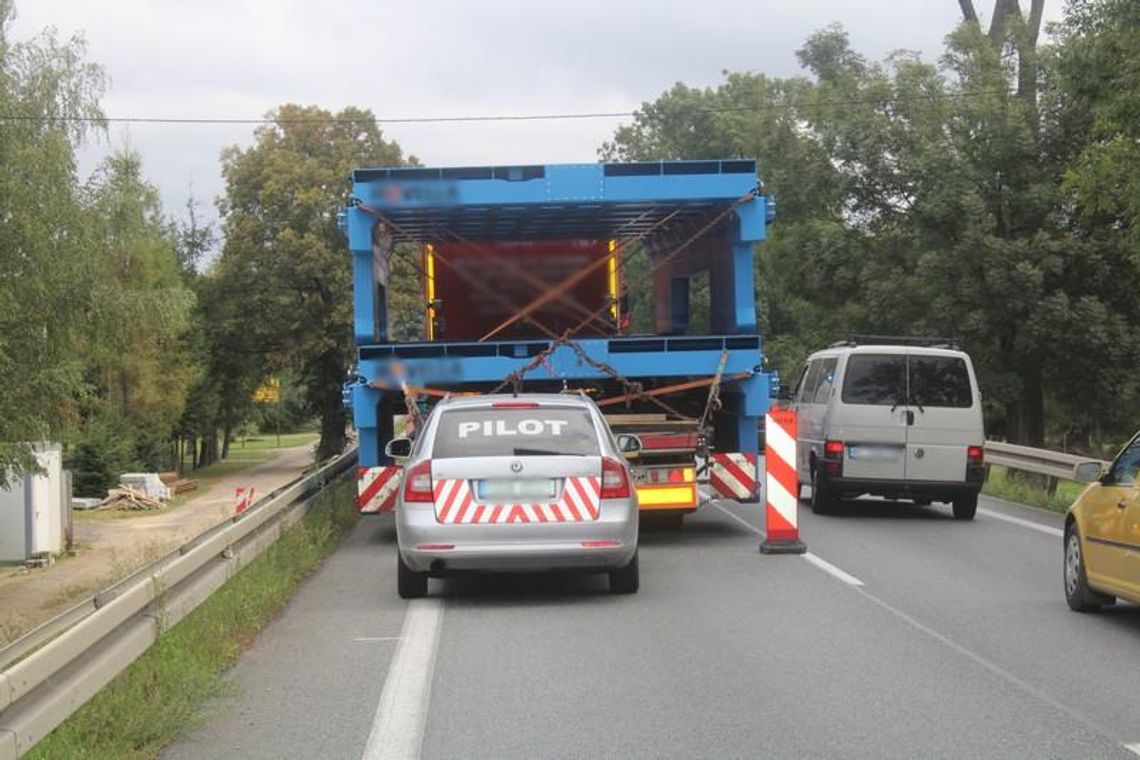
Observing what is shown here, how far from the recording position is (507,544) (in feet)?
31.3

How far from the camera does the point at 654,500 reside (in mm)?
12844

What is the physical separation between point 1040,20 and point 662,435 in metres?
20.4

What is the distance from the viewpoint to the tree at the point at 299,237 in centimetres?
4625

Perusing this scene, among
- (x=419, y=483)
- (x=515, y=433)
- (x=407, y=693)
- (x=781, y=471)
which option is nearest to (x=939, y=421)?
(x=781, y=471)

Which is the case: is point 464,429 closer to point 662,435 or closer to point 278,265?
point 662,435

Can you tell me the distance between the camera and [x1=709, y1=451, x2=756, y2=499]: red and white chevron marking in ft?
45.1

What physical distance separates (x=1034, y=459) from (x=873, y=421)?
4.18 m

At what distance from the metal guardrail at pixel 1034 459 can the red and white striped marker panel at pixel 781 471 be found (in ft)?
18.4

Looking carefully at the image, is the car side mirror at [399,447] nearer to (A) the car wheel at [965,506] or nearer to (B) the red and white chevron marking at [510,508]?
(B) the red and white chevron marking at [510,508]

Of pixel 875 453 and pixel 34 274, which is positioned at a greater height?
pixel 34 274

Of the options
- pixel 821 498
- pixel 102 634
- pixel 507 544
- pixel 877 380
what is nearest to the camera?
pixel 102 634

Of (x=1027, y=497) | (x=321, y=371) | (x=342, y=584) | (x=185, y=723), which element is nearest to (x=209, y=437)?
(x=321, y=371)

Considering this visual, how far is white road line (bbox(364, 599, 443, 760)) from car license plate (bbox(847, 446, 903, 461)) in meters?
7.85

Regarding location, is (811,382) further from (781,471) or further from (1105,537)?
(1105,537)
